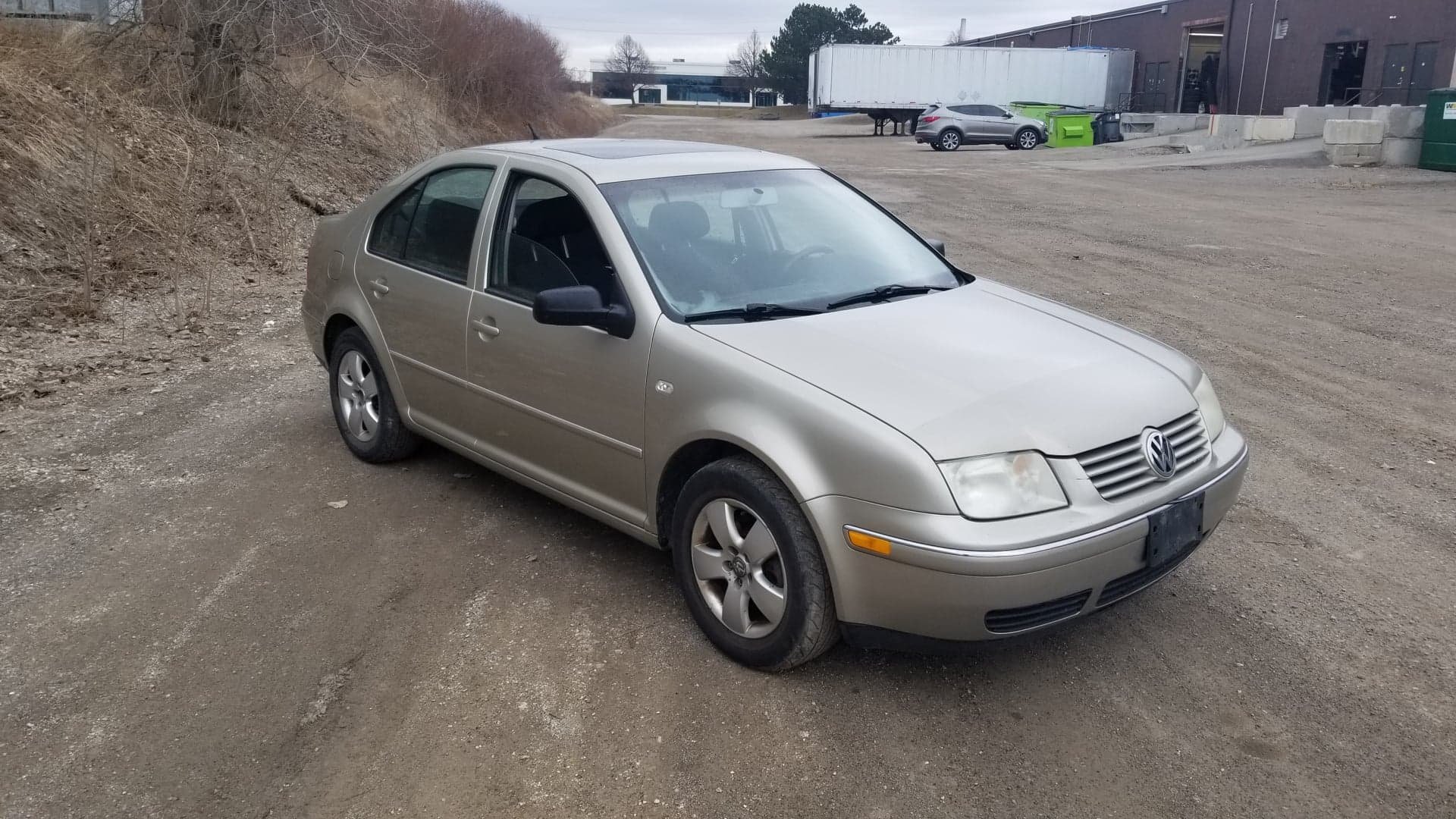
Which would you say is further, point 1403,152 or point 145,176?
point 1403,152

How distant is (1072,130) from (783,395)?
38.6 meters

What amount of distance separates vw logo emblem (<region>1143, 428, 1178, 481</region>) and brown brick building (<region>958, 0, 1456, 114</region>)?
3517cm

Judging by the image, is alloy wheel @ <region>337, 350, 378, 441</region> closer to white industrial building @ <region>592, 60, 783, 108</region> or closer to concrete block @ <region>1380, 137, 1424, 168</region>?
concrete block @ <region>1380, 137, 1424, 168</region>

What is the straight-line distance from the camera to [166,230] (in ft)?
34.8

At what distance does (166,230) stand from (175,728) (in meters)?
8.63

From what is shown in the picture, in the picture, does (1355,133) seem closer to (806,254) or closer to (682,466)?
(806,254)

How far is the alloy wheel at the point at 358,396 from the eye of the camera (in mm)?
5508

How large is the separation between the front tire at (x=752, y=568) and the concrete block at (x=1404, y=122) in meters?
23.7

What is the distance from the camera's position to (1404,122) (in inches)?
870

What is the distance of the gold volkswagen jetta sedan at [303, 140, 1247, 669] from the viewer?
3.13 metres

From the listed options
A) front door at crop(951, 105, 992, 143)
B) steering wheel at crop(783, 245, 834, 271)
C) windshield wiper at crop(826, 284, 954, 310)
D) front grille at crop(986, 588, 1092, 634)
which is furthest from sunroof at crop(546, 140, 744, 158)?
front door at crop(951, 105, 992, 143)

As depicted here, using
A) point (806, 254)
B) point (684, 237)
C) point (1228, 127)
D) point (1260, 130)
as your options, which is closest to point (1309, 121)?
point (1260, 130)

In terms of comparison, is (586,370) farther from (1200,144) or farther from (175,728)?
(1200,144)

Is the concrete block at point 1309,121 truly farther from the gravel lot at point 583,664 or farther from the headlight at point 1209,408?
the headlight at point 1209,408
